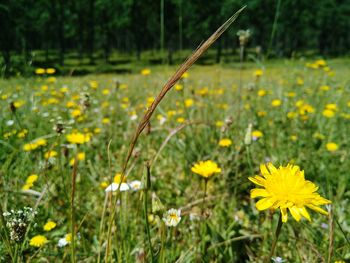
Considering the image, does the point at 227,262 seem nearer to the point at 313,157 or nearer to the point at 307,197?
the point at 307,197

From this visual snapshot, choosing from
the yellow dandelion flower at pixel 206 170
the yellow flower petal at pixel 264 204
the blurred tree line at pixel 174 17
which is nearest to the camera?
the yellow flower petal at pixel 264 204

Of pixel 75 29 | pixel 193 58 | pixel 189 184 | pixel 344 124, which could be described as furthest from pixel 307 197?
pixel 75 29

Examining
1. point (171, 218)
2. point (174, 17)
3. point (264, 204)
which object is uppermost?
point (174, 17)

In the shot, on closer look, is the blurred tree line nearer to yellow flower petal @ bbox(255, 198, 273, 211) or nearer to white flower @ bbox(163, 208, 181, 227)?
white flower @ bbox(163, 208, 181, 227)

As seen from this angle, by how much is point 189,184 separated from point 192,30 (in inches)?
1196

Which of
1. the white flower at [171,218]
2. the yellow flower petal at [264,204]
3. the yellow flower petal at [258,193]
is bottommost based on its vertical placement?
the white flower at [171,218]

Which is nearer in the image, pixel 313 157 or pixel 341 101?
pixel 313 157

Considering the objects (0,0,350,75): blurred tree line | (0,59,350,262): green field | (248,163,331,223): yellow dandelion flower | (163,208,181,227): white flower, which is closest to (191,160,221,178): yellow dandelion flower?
(0,59,350,262): green field

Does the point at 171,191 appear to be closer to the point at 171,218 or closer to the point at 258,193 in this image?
the point at 171,218

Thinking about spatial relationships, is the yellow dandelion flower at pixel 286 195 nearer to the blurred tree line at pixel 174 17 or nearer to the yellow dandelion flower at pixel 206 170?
the yellow dandelion flower at pixel 206 170

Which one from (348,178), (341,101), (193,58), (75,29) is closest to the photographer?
(193,58)

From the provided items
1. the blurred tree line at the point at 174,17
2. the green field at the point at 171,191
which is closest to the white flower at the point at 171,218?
the green field at the point at 171,191

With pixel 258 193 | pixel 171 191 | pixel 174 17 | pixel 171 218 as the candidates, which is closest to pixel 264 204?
pixel 258 193

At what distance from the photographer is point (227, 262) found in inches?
49.8
